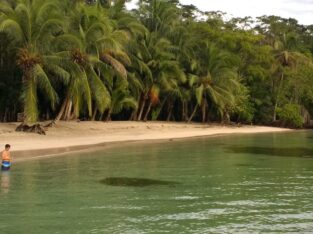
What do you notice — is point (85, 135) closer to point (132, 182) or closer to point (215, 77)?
point (132, 182)

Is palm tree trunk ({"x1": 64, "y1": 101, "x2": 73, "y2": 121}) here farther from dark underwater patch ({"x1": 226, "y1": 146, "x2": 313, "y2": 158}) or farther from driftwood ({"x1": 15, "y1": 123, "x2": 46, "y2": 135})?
dark underwater patch ({"x1": 226, "y1": 146, "x2": 313, "y2": 158})

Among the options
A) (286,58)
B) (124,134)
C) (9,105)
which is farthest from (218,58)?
(9,105)

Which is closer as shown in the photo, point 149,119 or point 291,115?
point 149,119

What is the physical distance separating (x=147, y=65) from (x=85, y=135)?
14329 millimetres

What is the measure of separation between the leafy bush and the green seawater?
38.2m

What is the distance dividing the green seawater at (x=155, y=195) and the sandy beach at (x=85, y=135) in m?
1.92

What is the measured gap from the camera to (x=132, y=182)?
54.0 feet

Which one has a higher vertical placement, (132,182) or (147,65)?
(147,65)

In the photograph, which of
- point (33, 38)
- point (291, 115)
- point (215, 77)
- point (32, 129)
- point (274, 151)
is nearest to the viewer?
point (274, 151)

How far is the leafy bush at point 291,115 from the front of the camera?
61.0 metres

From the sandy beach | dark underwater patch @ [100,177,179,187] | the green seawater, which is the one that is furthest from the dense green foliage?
dark underwater patch @ [100,177,179,187]

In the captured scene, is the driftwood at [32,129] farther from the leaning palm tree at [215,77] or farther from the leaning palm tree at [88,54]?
the leaning palm tree at [215,77]

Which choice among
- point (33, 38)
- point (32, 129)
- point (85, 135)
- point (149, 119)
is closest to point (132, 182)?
point (32, 129)

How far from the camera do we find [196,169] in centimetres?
2005
